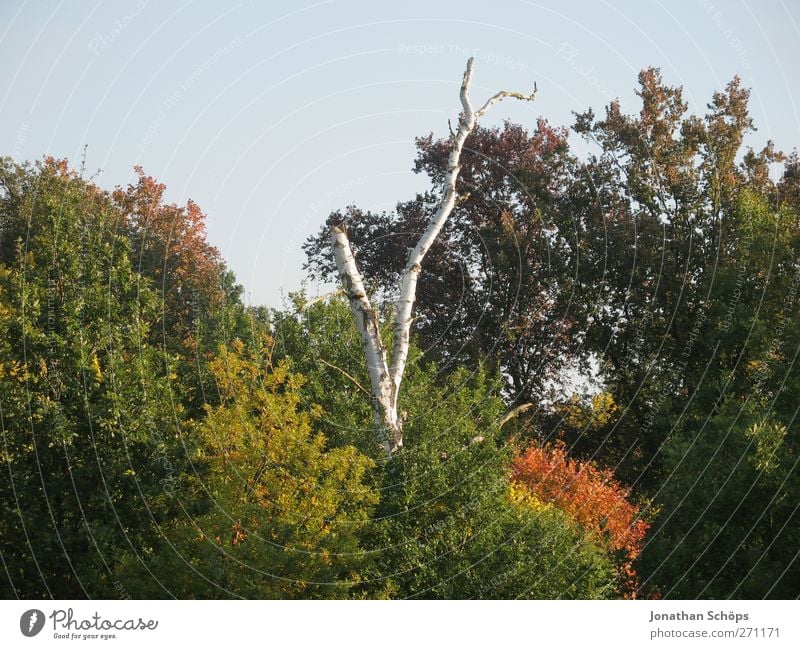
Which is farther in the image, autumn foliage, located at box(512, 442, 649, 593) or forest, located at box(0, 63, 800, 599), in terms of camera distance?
autumn foliage, located at box(512, 442, 649, 593)

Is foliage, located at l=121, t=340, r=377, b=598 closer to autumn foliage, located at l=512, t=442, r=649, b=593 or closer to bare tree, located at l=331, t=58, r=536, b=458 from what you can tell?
bare tree, located at l=331, t=58, r=536, b=458

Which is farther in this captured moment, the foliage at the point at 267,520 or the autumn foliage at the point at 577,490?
the autumn foliage at the point at 577,490

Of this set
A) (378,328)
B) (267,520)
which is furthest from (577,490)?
(267,520)

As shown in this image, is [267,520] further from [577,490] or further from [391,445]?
[577,490]

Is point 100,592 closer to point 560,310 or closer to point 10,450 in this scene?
point 10,450

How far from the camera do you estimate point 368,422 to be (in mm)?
26547

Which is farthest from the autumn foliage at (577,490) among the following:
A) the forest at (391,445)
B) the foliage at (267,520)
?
the foliage at (267,520)

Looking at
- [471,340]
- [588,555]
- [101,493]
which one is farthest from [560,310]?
[101,493]

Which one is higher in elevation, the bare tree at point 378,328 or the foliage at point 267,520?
the bare tree at point 378,328

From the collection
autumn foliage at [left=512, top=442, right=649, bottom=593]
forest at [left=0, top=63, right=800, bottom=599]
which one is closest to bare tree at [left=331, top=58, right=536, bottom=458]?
forest at [left=0, top=63, right=800, bottom=599]

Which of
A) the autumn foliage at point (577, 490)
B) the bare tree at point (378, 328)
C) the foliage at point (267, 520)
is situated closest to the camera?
the foliage at point (267, 520)

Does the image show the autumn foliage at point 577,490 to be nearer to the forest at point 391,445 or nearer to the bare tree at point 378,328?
the forest at point 391,445

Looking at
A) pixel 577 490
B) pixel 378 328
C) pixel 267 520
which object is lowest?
pixel 267 520

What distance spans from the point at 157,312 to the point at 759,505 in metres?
14.9
